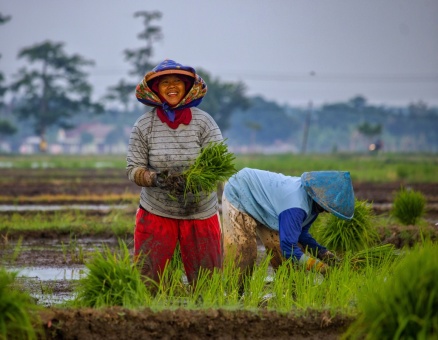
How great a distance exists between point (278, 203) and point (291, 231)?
303 mm

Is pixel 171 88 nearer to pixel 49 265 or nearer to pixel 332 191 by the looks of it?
pixel 332 191

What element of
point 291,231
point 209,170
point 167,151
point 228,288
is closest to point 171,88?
point 167,151

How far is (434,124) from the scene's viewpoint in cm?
16088

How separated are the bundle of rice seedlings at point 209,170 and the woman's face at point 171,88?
41cm

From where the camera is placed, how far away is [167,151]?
22.4 feet

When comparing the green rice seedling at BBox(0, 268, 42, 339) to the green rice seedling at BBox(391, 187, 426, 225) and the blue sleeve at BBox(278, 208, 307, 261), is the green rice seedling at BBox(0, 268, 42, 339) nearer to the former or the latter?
the blue sleeve at BBox(278, 208, 307, 261)

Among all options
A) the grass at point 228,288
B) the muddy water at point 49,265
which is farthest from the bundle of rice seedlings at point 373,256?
the muddy water at point 49,265

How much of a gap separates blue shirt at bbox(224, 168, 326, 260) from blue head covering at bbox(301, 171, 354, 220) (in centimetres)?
15

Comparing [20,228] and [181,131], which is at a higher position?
[181,131]

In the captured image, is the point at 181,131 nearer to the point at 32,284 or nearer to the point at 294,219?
the point at 294,219

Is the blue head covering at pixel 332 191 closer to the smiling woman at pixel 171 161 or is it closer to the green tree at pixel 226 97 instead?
the smiling woman at pixel 171 161

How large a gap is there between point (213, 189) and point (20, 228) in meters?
6.49

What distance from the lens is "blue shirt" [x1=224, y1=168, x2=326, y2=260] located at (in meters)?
6.70

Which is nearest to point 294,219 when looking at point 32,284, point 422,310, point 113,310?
point 113,310
